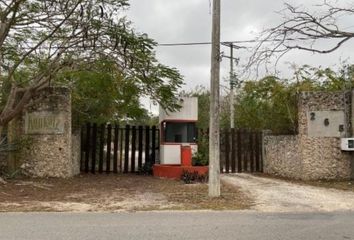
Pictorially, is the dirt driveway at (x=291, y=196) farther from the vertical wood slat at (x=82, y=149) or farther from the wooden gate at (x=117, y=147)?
the vertical wood slat at (x=82, y=149)

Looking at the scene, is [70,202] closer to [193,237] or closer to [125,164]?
[193,237]

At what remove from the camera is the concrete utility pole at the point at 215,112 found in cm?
1432

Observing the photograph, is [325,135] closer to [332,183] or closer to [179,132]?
[332,183]

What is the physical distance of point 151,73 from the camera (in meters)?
20.0

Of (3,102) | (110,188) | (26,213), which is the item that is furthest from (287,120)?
(26,213)

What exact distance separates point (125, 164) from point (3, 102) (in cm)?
569

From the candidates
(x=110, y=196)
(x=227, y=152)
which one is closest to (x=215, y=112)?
(x=110, y=196)

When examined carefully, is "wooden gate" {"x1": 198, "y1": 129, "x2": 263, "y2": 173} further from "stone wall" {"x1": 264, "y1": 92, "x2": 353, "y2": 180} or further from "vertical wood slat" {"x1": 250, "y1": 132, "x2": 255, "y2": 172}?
"stone wall" {"x1": 264, "y1": 92, "x2": 353, "y2": 180}

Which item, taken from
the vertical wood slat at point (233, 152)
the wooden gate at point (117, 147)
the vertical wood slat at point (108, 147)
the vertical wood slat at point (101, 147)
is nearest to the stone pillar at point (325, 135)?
the vertical wood slat at point (233, 152)

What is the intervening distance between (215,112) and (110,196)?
3677 millimetres

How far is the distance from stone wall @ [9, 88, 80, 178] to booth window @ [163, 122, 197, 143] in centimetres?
370

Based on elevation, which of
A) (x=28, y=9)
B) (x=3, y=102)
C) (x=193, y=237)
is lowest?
(x=193, y=237)

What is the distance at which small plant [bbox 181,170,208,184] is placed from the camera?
729 inches

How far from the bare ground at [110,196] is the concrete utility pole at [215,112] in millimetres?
511
